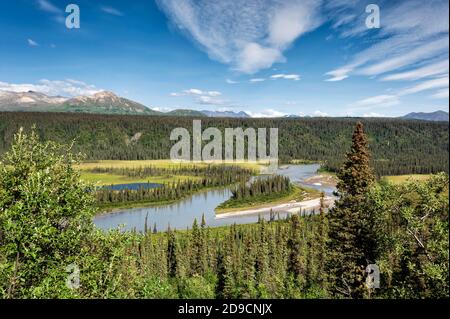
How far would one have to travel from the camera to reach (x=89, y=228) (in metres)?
13.8

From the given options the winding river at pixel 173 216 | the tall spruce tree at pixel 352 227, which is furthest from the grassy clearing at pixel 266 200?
the tall spruce tree at pixel 352 227

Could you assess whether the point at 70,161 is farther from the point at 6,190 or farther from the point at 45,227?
the point at 45,227

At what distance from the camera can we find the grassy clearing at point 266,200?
145 m

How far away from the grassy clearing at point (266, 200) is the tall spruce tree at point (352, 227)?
11282 centimetres

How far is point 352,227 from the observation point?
25219 millimetres

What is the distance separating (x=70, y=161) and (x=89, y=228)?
2815mm

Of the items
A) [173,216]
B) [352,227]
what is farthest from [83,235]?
[173,216]

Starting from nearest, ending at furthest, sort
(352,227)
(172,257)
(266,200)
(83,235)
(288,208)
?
(83,235) → (352,227) → (172,257) → (288,208) → (266,200)

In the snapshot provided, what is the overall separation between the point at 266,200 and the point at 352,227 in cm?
13498

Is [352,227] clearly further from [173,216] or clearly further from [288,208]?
[288,208]

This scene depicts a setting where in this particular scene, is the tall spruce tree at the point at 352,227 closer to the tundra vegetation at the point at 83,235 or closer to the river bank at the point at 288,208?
the tundra vegetation at the point at 83,235

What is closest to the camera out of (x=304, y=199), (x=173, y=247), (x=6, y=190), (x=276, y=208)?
(x=6, y=190)

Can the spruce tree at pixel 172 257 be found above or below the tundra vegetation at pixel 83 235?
below
